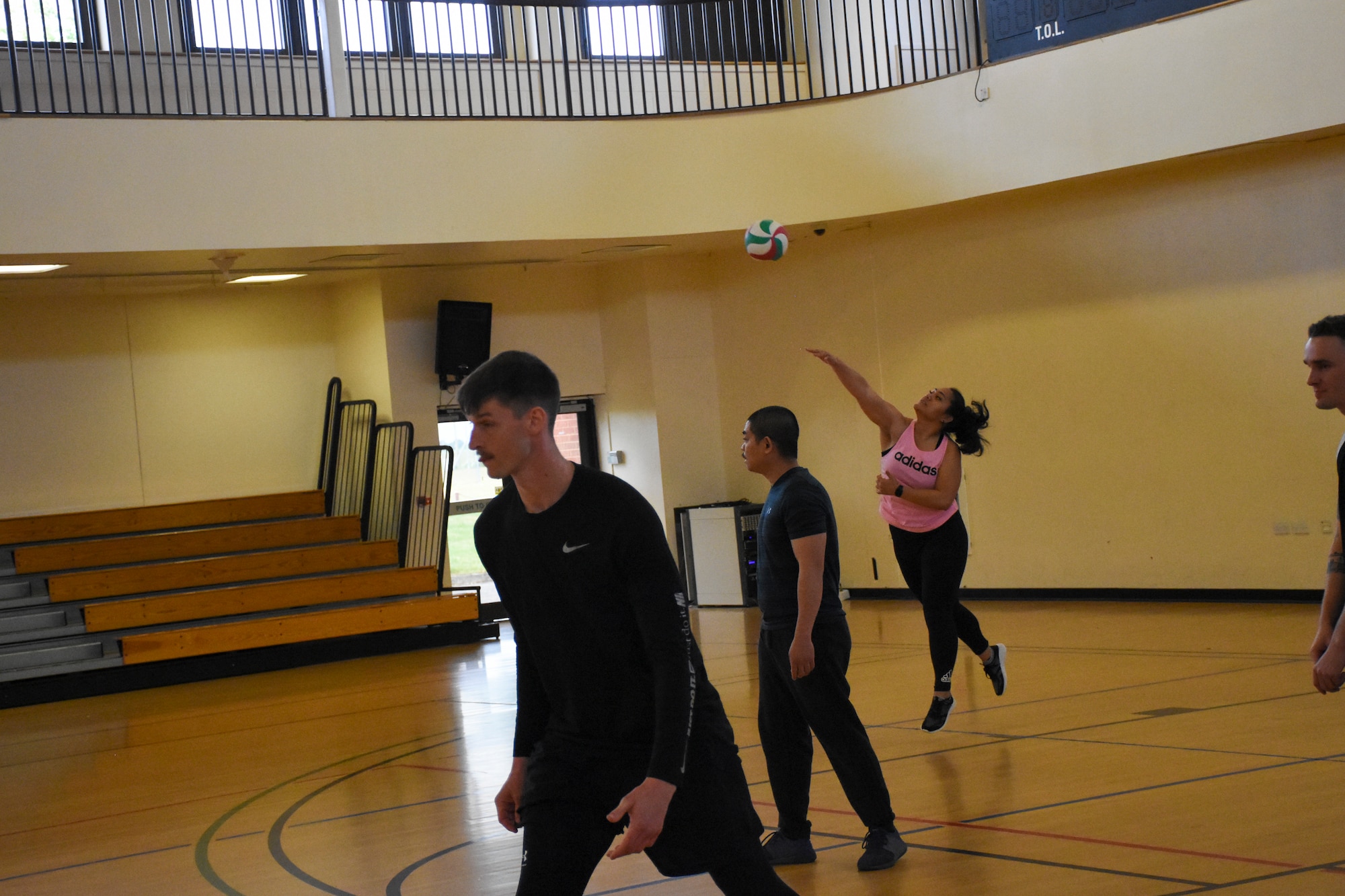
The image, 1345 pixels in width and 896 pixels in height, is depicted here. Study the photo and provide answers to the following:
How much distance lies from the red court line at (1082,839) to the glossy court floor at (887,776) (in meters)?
0.02

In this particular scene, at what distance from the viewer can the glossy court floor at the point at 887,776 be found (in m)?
4.12

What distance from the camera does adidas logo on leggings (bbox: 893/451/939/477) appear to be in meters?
5.93

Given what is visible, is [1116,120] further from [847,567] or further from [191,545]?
[191,545]

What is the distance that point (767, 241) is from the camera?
28.7 ft

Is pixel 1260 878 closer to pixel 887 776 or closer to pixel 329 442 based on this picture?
pixel 887 776

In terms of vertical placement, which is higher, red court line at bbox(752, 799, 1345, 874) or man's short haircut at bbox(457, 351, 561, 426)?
man's short haircut at bbox(457, 351, 561, 426)

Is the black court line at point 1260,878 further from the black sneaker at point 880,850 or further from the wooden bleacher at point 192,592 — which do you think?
the wooden bleacher at point 192,592

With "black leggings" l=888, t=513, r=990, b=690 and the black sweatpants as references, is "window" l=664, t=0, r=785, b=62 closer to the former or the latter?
"black leggings" l=888, t=513, r=990, b=690

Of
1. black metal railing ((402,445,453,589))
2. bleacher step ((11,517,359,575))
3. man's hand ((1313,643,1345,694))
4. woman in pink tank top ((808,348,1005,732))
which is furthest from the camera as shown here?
black metal railing ((402,445,453,589))

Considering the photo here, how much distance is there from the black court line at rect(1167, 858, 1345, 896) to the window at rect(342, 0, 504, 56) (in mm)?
9611

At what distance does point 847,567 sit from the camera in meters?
12.4

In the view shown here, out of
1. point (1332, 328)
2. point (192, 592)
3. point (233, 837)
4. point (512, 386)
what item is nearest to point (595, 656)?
point (512, 386)

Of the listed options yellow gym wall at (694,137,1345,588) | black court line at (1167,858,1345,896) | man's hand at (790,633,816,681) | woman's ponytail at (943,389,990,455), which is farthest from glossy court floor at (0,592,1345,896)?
woman's ponytail at (943,389,990,455)

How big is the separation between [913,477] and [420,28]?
25.8 feet
